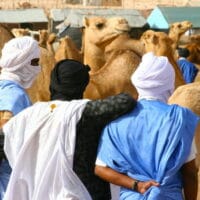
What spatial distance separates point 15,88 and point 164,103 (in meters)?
1.04

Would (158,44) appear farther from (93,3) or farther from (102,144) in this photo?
(93,3)

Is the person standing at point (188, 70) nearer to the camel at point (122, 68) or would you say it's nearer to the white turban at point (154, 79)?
the camel at point (122, 68)

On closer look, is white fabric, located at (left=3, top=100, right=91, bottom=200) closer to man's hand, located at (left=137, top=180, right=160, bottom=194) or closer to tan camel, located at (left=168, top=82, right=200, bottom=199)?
man's hand, located at (left=137, top=180, right=160, bottom=194)

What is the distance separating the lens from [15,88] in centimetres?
468

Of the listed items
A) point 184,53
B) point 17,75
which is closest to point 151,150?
point 17,75

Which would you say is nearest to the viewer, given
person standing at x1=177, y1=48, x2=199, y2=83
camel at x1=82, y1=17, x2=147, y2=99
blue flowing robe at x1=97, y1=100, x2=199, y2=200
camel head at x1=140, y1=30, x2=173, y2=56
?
blue flowing robe at x1=97, y1=100, x2=199, y2=200

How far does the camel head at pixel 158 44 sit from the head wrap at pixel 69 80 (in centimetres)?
482

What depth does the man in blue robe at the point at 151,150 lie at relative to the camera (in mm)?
3881

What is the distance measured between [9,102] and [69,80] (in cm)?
58

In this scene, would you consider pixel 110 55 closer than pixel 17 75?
No

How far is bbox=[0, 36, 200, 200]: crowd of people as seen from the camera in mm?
3912

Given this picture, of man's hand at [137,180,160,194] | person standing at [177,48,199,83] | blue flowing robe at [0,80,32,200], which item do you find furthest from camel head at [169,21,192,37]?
man's hand at [137,180,160,194]

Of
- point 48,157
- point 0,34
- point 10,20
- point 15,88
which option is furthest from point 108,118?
point 10,20

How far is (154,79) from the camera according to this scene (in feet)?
13.4
